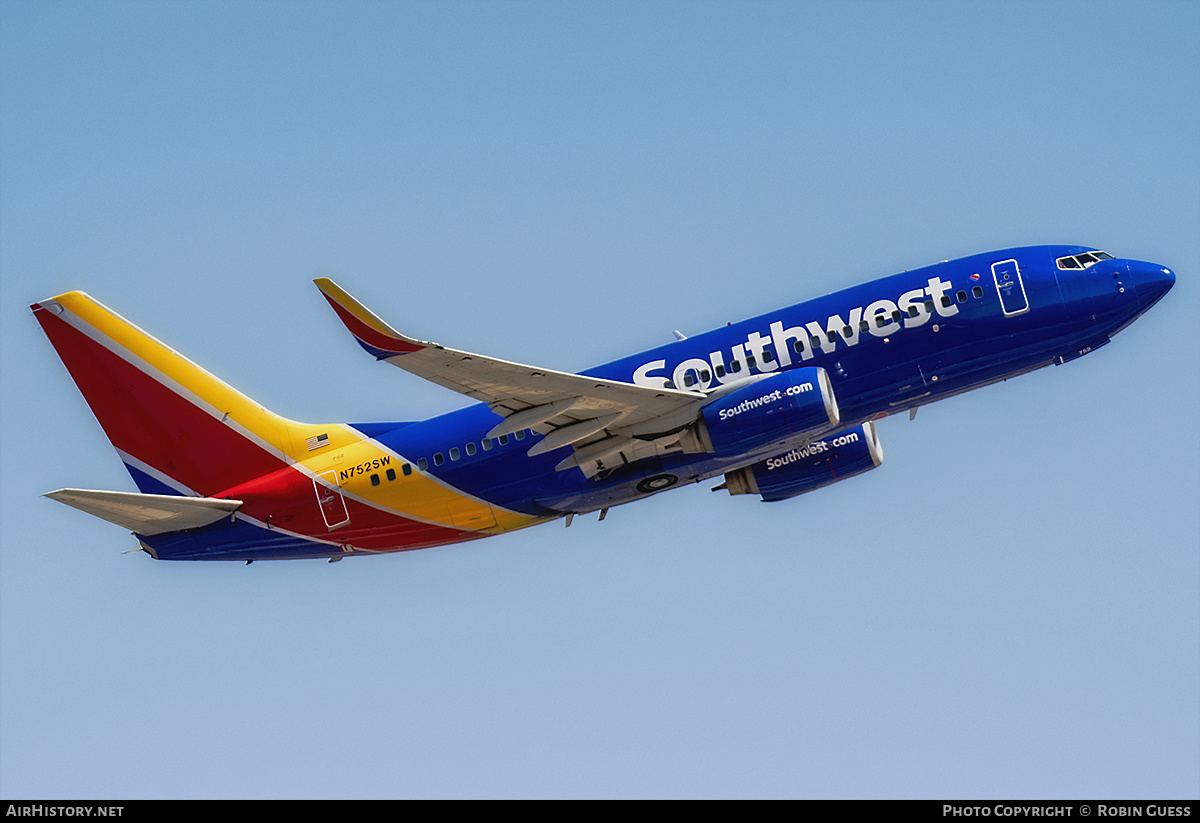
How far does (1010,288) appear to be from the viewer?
4222 cm

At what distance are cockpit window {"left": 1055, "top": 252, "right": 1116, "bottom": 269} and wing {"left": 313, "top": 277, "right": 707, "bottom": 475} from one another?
39.0ft

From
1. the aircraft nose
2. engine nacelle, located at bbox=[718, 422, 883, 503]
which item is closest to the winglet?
engine nacelle, located at bbox=[718, 422, 883, 503]

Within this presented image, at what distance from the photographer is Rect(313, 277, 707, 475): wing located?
3684cm

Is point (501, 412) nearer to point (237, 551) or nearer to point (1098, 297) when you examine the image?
point (237, 551)

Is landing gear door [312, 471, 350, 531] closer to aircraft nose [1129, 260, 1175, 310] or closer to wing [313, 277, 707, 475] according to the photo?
wing [313, 277, 707, 475]

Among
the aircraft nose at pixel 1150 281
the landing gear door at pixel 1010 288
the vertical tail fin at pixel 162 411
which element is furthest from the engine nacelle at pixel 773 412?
the vertical tail fin at pixel 162 411

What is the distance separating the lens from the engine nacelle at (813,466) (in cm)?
4778

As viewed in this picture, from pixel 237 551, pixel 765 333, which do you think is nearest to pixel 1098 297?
pixel 765 333

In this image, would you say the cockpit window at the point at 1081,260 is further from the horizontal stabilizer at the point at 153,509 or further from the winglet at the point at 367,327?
the horizontal stabilizer at the point at 153,509

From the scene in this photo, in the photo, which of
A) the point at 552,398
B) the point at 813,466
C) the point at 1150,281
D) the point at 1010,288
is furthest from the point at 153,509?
the point at 1150,281

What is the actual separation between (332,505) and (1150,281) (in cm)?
2654

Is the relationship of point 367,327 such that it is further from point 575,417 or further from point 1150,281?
point 1150,281

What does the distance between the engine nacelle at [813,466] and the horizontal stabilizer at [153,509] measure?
17.5 meters

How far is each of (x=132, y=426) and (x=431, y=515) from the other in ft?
36.9
